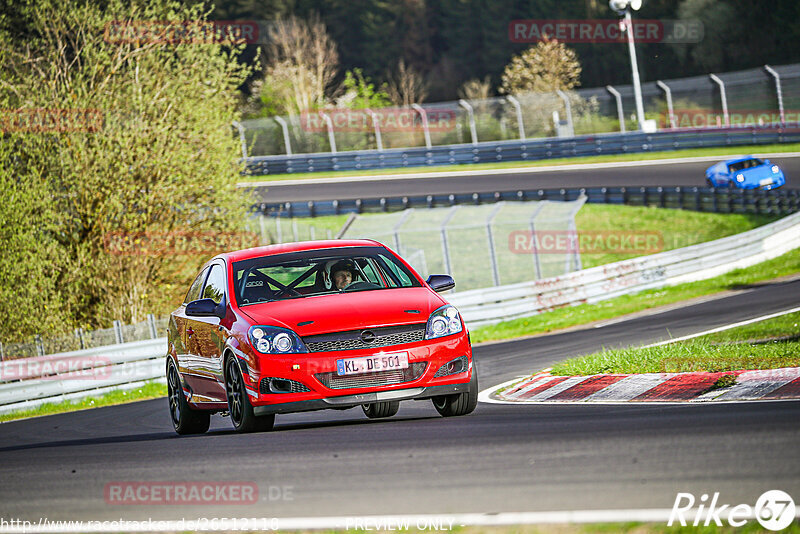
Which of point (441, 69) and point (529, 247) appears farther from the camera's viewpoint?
point (441, 69)

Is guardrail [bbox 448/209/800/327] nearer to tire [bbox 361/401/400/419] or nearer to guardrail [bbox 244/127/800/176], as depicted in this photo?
tire [bbox 361/401/400/419]

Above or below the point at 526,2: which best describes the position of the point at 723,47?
below

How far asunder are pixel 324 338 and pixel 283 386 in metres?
0.48

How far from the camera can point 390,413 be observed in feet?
34.7

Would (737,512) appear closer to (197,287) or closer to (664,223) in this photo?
(197,287)

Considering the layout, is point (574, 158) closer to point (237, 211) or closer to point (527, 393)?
point (237, 211)

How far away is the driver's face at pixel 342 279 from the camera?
9836 mm

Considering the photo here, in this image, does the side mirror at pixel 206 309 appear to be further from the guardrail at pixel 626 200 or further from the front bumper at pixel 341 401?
the guardrail at pixel 626 200

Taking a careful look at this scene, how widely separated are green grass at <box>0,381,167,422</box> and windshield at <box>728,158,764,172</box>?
21452 mm

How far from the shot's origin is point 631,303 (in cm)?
2470

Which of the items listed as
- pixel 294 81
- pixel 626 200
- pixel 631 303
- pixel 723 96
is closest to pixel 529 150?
pixel 723 96

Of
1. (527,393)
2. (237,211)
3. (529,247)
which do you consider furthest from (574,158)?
(527,393)

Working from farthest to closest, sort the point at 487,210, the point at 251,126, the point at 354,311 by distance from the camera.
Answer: the point at 251,126 < the point at 487,210 < the point at 354,311

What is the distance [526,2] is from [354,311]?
84726 mm
